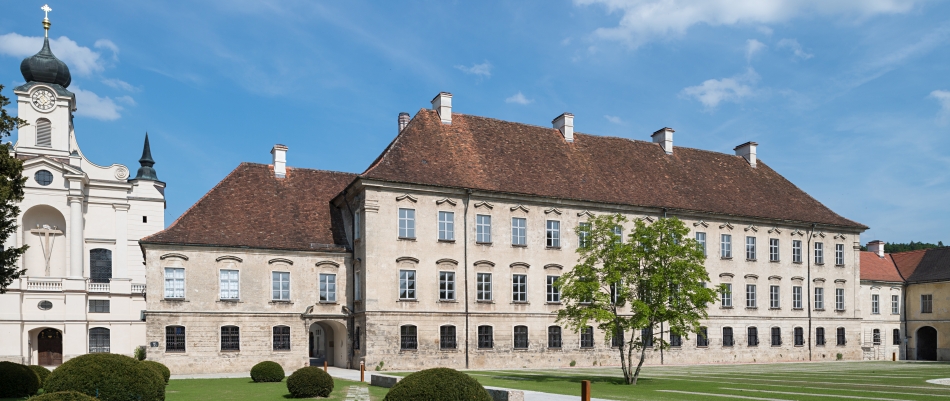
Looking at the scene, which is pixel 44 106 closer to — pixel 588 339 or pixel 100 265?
pixel 100 265

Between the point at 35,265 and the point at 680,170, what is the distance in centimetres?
4269

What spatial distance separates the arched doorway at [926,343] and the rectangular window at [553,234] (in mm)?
32392

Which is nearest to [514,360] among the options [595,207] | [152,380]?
[595,207]

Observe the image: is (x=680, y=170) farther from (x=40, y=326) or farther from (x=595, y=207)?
(x=40, y=326)

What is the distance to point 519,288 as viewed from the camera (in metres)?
39.7

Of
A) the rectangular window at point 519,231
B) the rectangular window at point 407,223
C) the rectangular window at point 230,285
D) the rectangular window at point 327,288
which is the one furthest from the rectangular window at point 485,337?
the rectangular window at point 230,285

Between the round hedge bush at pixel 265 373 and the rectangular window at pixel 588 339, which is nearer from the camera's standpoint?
the round hedge bush at pixel 265 373

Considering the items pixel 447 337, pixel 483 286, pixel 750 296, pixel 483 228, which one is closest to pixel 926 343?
pixel 750 296

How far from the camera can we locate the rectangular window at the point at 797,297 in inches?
1881

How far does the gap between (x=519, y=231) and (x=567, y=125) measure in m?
8.70

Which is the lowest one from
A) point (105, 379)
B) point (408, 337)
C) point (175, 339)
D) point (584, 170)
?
point (408, 337)

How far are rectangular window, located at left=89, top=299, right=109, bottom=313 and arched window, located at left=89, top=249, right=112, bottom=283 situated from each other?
3686mm

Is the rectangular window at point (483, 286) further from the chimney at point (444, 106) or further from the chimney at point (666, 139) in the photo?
the chimney at point (666, 139)

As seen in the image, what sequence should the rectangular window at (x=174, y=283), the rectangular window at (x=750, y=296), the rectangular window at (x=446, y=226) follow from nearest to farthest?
the rectangular window at (x=174, y=283)
the rectangular window at (x=446, y=226)
the rectangular window at (x=750, y=296)
